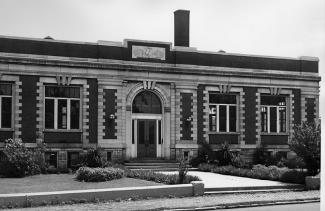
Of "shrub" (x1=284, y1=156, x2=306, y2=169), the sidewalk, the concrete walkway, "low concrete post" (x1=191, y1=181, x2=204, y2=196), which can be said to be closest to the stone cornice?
"shrub" (x1=284, y1=156, x2=306, y2=169)

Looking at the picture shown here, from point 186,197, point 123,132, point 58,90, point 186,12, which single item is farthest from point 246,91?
point 186,197

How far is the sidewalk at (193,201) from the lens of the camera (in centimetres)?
1620

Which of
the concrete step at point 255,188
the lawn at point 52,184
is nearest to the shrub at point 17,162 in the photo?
the lawn at point 52,184

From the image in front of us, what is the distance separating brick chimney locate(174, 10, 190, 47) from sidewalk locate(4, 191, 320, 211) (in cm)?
1524

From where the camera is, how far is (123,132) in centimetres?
3048

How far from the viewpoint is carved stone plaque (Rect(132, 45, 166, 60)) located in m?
31.1

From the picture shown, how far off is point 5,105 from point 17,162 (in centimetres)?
532

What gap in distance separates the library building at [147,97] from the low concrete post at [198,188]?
1115 cm

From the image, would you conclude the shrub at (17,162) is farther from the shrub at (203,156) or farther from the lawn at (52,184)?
the shrub at (203,156)

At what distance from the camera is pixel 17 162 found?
2431cm

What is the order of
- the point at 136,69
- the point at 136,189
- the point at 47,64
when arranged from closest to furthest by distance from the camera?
the point at 136,189 < the point at 47,64 < the point at 136,69

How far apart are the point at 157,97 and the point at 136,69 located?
218 cm

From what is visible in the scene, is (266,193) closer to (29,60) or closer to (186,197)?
(186,197)

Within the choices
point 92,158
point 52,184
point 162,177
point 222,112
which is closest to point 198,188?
point 162,177
